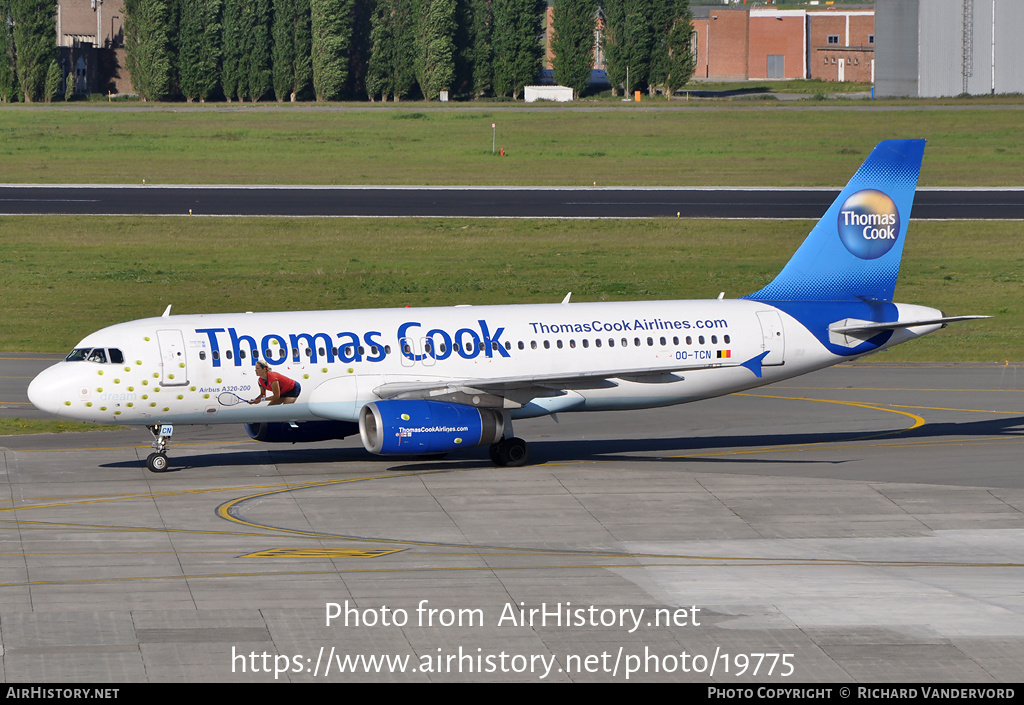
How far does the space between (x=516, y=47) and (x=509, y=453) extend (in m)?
146

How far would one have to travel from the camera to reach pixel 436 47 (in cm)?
17388

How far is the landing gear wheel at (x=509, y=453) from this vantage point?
3878 cm

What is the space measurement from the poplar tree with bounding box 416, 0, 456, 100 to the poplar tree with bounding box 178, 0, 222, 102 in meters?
25.7

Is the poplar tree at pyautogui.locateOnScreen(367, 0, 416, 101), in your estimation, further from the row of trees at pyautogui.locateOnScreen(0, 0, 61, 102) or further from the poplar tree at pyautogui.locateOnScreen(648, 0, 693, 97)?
the row of trees at pyautogui.locateOnScreen(0, 0, 61, 102)

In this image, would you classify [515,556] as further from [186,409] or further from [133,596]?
[186,409]

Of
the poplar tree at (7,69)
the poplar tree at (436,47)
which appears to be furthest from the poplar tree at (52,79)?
the poplar tree at (436,47)

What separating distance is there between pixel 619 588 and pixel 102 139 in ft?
378

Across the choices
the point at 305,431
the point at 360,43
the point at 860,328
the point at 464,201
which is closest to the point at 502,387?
the point at 305,431

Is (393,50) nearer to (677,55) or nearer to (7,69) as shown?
(677,55)

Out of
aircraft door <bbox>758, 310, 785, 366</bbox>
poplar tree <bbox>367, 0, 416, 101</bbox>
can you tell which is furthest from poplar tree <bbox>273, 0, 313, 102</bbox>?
aircraft door <bbox>758, 310, 785, 366</bbox>

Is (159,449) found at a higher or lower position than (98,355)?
lower

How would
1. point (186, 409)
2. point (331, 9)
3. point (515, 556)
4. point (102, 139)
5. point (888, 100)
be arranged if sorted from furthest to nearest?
1. point (331, 9)
2. point (888, 100)
3. point (102, 139)
4. point (186, 409)
5. point (515, 556)
